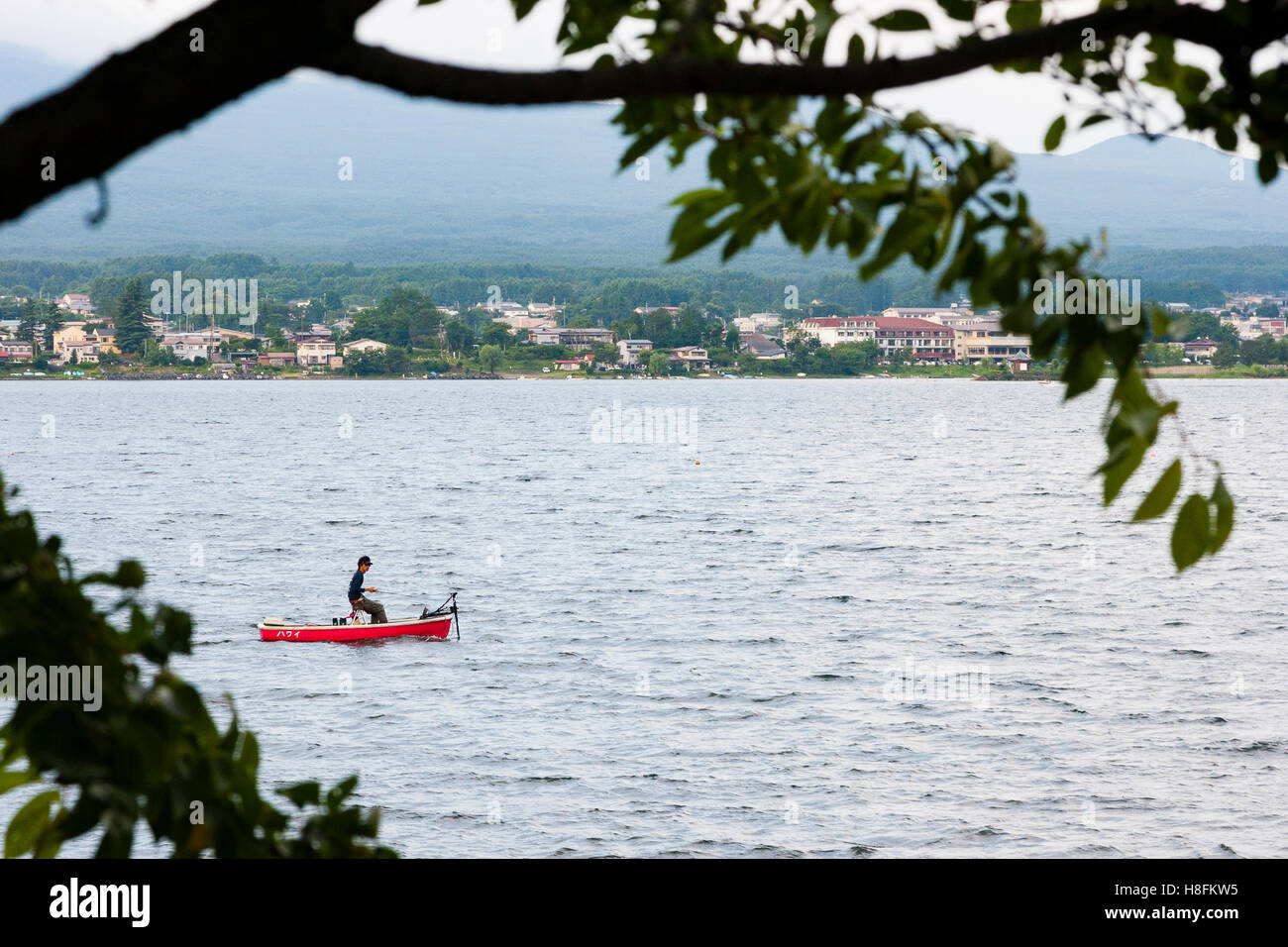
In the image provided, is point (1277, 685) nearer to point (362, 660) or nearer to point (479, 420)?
point (362, 660)

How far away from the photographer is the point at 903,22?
6.57 ft

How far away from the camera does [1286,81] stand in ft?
6.86

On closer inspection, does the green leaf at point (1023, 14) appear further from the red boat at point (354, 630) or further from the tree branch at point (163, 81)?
the red boat at point (354, 630)

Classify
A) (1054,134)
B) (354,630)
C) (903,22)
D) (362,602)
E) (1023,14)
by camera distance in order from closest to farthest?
(903,22), (1023,14), (1054,134), (362,602), (354,630)

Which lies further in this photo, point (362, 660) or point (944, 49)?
point (362, 660)

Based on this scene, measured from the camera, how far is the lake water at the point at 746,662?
24.8m

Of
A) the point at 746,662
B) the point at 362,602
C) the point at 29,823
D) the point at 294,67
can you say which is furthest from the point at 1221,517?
the point at 362,602

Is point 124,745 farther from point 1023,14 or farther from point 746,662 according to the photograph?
point 746,662

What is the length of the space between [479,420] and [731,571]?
124418mm

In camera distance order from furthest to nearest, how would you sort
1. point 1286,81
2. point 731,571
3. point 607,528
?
point 607,528, point 731,571, point 1286,81

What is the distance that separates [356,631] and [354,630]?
84 millimetres
